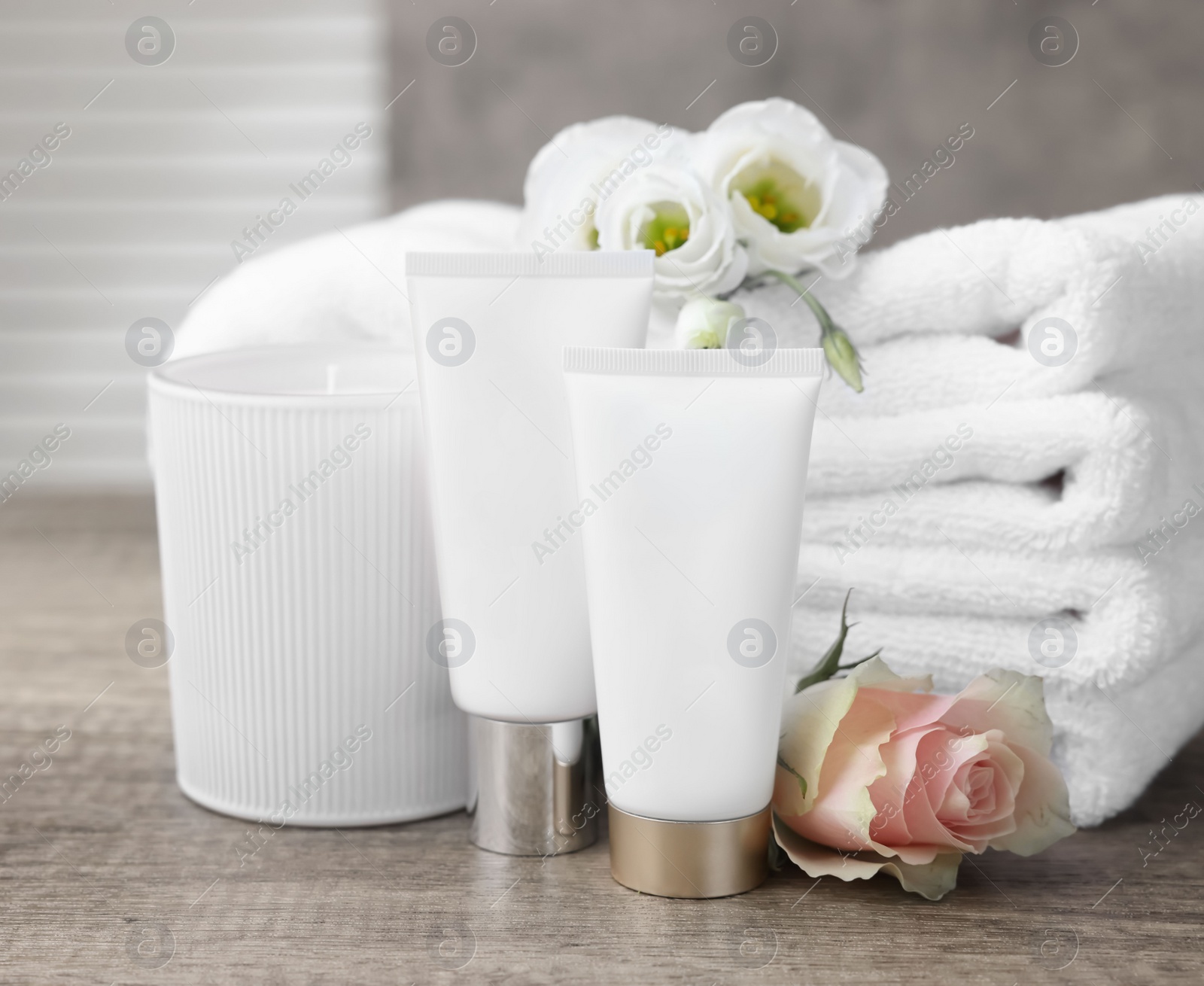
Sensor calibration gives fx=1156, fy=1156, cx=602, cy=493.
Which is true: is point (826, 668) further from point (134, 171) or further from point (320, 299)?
point (134, 171)

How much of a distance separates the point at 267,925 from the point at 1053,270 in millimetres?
347

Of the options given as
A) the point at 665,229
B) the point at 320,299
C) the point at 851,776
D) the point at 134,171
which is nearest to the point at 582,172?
the point at 665,229

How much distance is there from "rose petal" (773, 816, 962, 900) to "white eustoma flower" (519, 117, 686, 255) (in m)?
0.24

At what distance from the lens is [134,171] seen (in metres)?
1.20

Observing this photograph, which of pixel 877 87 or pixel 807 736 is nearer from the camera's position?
pixel 807 736

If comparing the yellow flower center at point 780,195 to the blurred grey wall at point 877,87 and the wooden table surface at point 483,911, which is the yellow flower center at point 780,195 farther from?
the blurred grey wall at point 877,87

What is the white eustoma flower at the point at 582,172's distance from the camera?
0.45 metres

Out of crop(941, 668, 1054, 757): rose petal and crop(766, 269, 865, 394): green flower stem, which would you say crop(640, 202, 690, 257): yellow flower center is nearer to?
crop(766, 269, 865, 394): green flower stem

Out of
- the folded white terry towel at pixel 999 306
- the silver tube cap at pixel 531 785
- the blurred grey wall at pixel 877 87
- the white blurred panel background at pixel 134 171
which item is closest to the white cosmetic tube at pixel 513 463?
the silver tube cap at pixel 531 785

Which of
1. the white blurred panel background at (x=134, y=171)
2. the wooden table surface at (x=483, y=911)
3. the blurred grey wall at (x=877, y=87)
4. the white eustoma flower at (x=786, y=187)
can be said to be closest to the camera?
the wooden table surface at (x=483, y=911)

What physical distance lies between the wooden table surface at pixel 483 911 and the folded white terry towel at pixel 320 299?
0.20 m

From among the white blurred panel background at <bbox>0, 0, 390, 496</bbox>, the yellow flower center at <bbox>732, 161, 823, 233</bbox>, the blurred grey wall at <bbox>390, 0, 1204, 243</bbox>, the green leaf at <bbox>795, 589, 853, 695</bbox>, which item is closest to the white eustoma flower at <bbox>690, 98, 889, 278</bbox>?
the yellow flower center at <bbox>732, 161, 823, 233</bbox>

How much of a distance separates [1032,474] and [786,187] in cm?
14

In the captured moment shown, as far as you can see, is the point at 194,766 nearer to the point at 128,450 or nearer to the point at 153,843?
the point at 153,843
